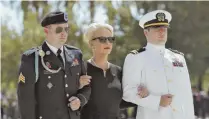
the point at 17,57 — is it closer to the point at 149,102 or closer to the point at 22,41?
the point at 22,41

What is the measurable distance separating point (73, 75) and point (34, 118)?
0.56m

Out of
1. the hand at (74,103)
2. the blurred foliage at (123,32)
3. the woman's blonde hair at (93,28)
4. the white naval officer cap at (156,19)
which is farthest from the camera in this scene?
the blurred foliage at (123,32)

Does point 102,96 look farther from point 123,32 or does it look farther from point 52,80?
point 123,32

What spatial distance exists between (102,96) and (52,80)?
0.66 m

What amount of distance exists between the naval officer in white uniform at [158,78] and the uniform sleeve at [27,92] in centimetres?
102

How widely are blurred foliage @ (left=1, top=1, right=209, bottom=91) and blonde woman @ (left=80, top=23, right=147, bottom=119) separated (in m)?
9.14

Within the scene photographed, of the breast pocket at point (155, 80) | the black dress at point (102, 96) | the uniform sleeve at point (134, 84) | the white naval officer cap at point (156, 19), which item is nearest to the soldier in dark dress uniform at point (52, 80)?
the black dress at point (102, 96)

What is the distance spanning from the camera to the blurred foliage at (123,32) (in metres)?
15.7

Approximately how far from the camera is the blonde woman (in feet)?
16.0

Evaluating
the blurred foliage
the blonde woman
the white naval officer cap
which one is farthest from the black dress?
the blurred foliage

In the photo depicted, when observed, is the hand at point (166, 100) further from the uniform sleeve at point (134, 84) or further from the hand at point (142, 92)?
the hand at point (142, 92)

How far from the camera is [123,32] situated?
22.2m

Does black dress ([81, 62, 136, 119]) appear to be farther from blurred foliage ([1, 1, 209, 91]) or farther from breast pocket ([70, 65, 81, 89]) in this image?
blurred foliage ([1, 1, 209, 91])

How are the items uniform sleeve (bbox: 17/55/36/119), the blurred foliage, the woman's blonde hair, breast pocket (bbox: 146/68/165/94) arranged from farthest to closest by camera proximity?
the blurred foliage → the woman's blonde hair → breast pocket (bbox: 146/68/165/94) → uniform sleeve (bbox: 17/55/36/119)
